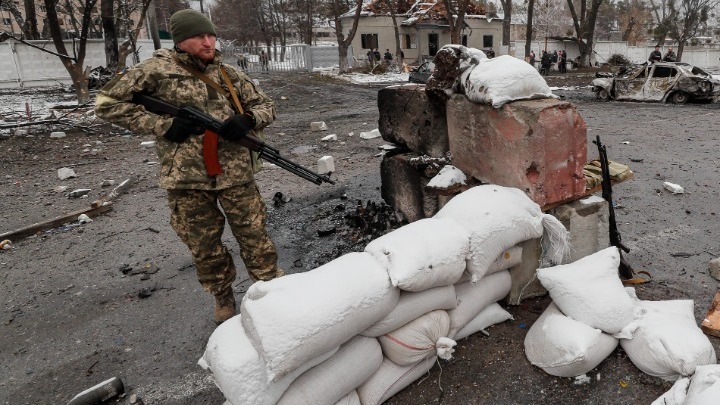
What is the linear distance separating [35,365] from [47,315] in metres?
0.56

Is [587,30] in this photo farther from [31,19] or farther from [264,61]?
[31,19]

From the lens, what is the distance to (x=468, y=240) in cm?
195

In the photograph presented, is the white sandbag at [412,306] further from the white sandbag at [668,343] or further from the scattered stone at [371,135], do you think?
the scattered stone at [371,135]

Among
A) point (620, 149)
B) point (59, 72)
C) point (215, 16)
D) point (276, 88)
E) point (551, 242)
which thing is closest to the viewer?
point (551, 242)

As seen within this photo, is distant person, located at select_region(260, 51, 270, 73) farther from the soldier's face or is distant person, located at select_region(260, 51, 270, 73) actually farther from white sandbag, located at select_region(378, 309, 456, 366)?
white sandbag, located at select_region(378, 309, 456, 366)

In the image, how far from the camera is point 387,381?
1.83 m

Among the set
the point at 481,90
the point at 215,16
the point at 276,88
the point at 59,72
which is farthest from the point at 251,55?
the point at 481,90

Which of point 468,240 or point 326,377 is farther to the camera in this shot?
point 468,240

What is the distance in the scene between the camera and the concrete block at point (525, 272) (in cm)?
228

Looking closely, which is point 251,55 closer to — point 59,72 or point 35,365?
point 59,72

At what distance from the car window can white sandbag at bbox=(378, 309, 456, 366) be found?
11.5 m

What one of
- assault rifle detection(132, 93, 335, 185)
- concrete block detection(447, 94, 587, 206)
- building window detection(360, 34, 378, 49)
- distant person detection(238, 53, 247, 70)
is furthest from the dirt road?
building window detection(360, 34, 378, 49)

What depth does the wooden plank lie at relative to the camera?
3.91 metres

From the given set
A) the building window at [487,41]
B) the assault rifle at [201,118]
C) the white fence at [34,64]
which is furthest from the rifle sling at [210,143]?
the building window at [487,41]
